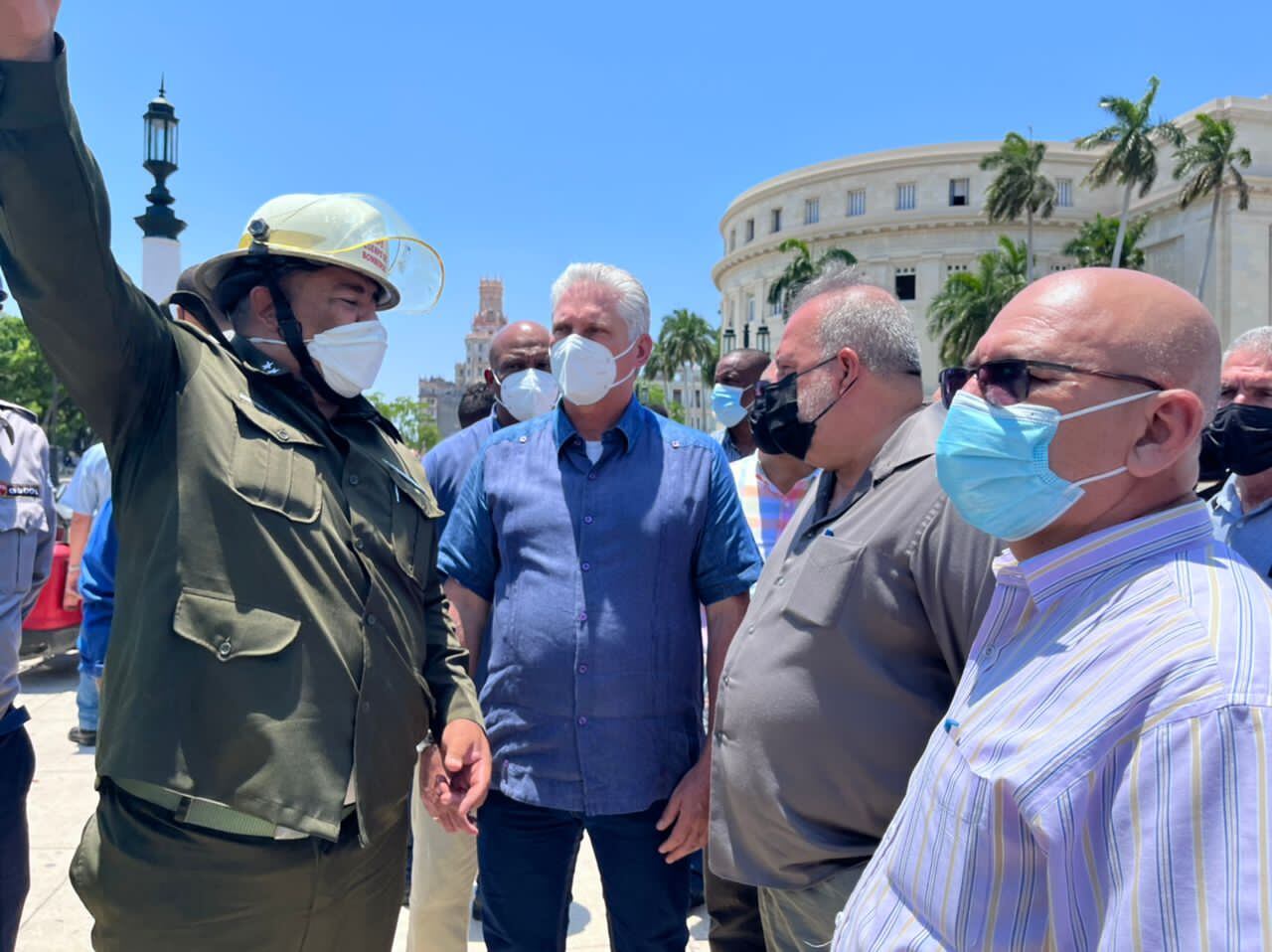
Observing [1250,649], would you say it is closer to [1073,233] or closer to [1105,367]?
[1105,367]

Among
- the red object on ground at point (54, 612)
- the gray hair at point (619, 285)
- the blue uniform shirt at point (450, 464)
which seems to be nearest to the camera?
the gray hair at point (619, 285)

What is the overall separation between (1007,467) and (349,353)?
163 cm

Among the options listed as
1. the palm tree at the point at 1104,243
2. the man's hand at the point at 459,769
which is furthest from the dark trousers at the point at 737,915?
the palm tree at the point at 1104,243

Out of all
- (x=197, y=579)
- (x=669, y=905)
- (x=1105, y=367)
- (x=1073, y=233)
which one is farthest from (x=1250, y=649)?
(x=1073, y=233)

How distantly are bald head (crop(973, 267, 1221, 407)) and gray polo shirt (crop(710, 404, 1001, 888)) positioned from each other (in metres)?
0.67

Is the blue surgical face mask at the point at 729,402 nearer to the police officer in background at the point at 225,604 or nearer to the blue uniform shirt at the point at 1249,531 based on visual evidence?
the blue uniform shirt at the point at 1249,531

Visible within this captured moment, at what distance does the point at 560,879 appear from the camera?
285cm

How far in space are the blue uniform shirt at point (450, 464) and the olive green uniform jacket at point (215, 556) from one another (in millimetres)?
2199

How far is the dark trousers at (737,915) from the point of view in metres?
2.72

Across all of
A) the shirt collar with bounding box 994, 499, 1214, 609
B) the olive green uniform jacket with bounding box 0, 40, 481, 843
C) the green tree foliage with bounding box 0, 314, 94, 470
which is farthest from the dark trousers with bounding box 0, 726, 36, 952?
the green tree foliage with bounding box 0, 314, 94, 470

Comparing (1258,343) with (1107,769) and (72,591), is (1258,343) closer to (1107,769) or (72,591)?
(1107,769)

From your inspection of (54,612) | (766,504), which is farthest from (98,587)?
(54,612)

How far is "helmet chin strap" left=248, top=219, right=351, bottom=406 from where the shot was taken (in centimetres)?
222

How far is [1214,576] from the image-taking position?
1200 mm
